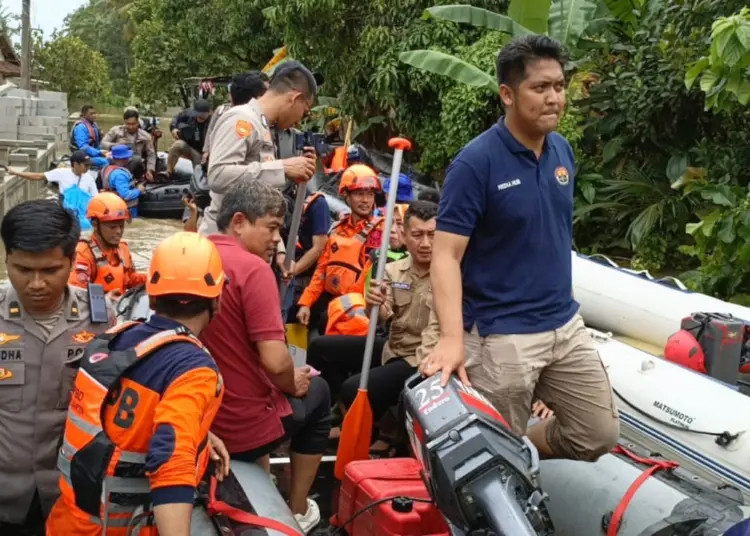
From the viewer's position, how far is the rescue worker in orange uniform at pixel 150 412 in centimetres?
244

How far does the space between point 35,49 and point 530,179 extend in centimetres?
4781

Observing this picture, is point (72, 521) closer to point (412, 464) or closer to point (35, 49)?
point (412, 464)

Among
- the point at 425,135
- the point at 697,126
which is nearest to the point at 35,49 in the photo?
the point at 425,135

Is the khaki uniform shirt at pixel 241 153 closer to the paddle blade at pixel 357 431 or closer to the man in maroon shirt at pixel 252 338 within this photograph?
the man in maroon shirt at pixel 252 338

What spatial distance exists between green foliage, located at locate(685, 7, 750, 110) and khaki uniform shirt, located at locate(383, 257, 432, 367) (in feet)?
10.5

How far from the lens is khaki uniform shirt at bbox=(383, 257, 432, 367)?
5.00m

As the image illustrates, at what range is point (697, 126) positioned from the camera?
10805 mm

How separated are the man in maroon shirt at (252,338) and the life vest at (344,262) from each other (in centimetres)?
217

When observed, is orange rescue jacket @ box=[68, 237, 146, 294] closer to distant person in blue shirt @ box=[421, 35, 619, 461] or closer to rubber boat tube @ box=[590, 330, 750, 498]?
rubber boat tube @ box=[590, 330, 750, 498]

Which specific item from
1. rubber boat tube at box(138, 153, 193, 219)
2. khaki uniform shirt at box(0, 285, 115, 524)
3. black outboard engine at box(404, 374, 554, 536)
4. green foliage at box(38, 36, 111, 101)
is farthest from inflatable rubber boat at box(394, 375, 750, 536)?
green foliage at box(38, 36, 111, 101)

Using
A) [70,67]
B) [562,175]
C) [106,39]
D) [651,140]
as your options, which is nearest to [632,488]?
[562,175]

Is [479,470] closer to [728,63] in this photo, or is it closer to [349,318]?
[349,318]

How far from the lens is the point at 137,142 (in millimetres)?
16125

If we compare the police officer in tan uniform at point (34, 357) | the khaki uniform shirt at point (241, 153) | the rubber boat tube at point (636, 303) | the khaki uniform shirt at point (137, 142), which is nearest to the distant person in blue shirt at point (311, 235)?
the khaki uniform shirt at point (241, 153)
